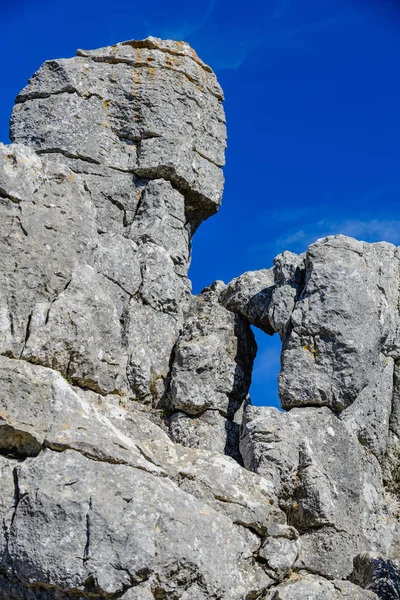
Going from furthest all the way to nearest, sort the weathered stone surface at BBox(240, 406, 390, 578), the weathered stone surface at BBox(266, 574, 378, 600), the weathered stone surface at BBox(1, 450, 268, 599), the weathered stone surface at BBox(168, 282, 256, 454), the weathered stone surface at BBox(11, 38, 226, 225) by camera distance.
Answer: the weathered stone surface at BBox(11, 38, 226, 225), the weathered stone surface at BBox(168, 282, 256, 454), the weathered stone surface at BBox(240, 406, 390, 578), the weathered stone surface at BBox(266, 574, 378, 600), the weathered stone surface at BBox(1, 450, 268, 599)

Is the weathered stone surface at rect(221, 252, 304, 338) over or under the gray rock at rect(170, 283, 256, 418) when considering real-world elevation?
over

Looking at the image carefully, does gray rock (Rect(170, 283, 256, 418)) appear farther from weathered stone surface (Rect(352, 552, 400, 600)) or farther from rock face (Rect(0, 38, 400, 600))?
weathered stone surface (Rect(352, 552, 400, 600))

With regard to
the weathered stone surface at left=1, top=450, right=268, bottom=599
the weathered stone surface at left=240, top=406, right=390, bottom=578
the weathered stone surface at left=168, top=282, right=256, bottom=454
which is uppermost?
the weathered stone surface at left=168, top=282, right=256, bottom=454

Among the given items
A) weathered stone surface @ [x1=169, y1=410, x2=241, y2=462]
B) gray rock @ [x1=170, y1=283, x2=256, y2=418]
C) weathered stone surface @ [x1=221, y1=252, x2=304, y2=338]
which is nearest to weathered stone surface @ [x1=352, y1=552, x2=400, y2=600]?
weathered stone surface @ [x1=169, y1=410, x2=241, y2=462]

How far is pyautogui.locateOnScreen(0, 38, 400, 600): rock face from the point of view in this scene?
10.4m

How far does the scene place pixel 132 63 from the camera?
1750cm

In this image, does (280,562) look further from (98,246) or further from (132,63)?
(132,63)

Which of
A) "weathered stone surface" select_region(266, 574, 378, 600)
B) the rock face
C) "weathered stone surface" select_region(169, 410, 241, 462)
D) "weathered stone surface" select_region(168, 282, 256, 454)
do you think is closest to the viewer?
the rock face

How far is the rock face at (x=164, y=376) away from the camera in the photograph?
34.1 feet

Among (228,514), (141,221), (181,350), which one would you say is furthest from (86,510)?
(141,221)

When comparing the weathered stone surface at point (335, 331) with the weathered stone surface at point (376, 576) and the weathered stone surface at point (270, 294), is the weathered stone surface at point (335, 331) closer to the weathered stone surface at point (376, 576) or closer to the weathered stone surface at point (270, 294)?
the weathered stone surface at point (270, 294)

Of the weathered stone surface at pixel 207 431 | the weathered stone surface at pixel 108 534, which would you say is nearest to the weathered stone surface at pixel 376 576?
the weathered stone surface at pixel 108 534

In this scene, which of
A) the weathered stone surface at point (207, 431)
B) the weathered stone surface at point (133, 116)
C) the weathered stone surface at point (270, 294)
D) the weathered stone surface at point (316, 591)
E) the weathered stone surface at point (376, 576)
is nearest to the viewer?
the weathered stone surface at point (316, 591)

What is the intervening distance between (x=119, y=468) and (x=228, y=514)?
194cm
